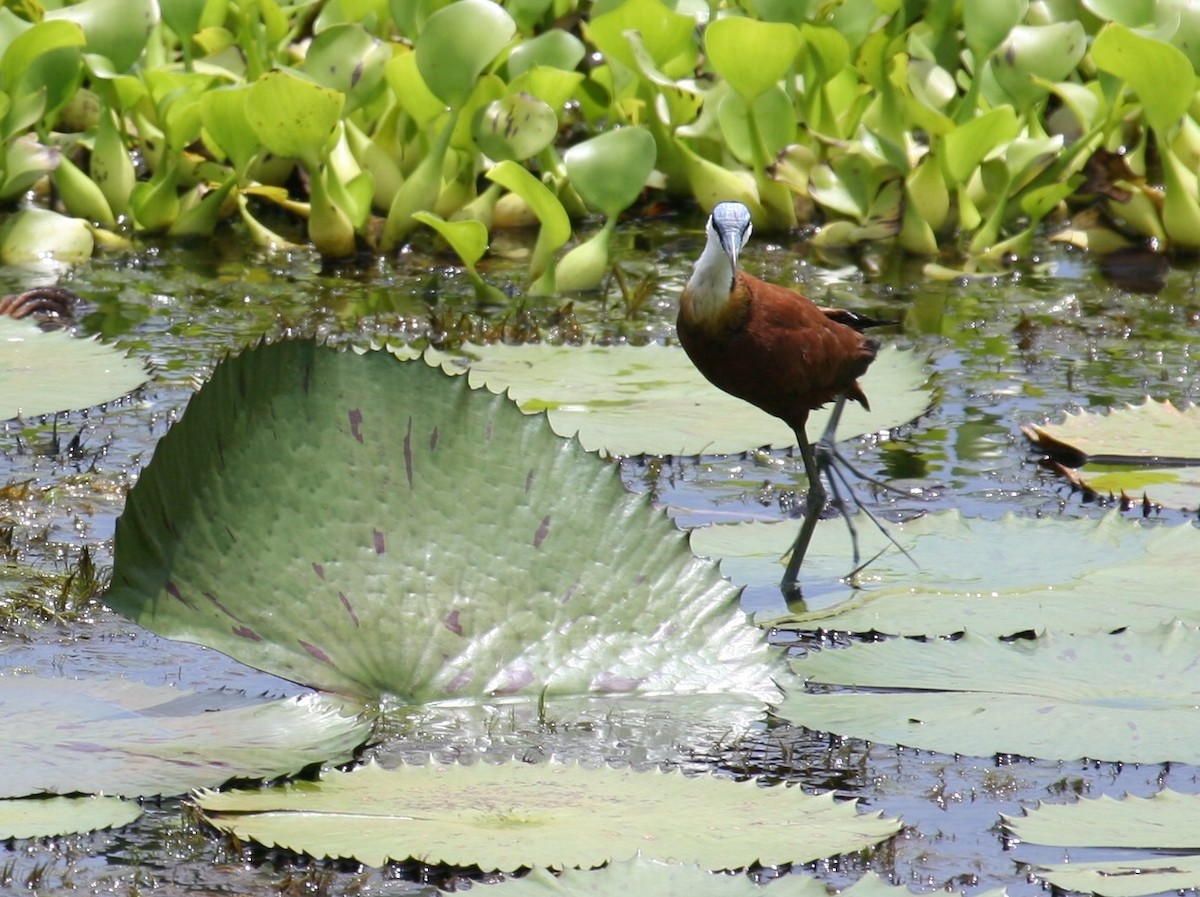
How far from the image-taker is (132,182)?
6570mm

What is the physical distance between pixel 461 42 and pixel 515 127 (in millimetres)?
337

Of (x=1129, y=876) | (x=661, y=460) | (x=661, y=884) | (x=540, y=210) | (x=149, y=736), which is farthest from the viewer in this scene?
(x=540, y=210)

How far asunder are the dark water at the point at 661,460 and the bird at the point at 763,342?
15.5 inches

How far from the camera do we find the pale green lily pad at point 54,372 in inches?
171

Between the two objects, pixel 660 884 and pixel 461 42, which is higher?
pixel 461 42

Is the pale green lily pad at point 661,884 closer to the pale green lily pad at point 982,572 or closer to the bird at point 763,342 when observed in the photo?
the pale green lily pad at point 982,572

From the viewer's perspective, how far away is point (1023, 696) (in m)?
2.88

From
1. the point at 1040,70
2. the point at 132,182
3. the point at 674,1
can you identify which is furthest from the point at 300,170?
the point at 1040,70

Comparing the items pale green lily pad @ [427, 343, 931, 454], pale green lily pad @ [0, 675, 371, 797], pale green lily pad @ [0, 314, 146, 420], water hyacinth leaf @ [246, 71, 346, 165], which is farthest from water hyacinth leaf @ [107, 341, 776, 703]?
water hyacinth leaf @ [246, 71, 346, 165]

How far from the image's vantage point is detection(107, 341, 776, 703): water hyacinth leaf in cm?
281

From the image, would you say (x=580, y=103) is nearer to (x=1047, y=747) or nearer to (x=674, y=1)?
(x=674, y=1)

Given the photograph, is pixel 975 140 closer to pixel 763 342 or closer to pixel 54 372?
pixel 763 342

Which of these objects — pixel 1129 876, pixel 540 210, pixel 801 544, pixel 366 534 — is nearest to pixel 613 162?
pixel 540 210

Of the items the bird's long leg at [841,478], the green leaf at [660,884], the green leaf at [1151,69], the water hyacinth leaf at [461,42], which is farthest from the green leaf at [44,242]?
the green leaf at [660,884]
